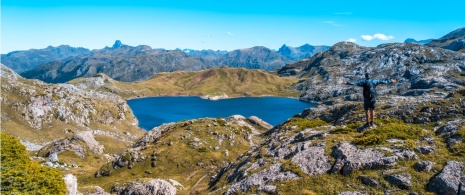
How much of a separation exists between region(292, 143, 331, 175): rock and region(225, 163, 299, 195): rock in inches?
62.1

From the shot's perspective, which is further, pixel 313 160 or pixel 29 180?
pixel 29 180

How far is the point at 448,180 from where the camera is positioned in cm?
2427

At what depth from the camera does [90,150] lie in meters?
110

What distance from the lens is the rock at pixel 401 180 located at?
2545cm

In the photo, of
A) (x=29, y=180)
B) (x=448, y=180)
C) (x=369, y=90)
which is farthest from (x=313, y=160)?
(x=29, y=180)

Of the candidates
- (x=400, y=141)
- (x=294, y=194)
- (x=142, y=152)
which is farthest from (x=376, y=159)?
(x=142, y=152)

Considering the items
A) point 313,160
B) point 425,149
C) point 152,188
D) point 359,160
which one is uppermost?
point 425,149

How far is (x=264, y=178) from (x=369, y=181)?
33.3 ft

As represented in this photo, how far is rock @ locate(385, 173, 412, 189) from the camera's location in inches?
1002

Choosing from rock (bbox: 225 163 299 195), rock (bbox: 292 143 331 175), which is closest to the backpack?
rock (bbox: 292 143 331 175)

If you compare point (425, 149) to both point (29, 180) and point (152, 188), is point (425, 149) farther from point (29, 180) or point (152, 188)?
point (29, 180)

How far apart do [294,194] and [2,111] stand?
168955mm

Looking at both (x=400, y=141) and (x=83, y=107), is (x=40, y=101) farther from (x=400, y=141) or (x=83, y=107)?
(x=400, y=141)

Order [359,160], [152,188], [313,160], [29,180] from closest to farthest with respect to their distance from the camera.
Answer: [359,160] → [313,160] → [29,180] → [152,188]
